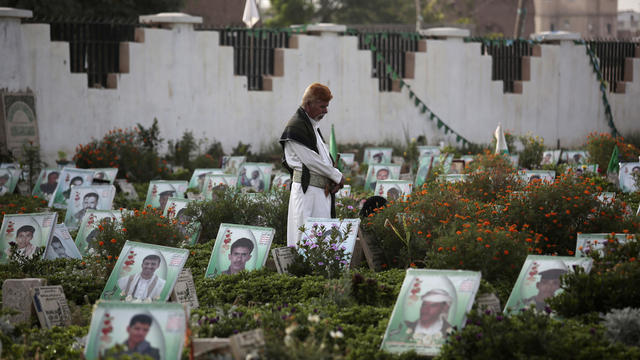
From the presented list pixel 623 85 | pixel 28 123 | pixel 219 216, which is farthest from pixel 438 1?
pixel 219 216

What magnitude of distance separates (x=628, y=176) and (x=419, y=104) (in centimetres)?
857

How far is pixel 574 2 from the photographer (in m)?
53.6

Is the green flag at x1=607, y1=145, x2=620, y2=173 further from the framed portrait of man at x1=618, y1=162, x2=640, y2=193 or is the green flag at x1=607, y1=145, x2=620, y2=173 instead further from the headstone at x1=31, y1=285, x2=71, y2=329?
the headstone at x1=31, y1=285, x2=71, y2=329

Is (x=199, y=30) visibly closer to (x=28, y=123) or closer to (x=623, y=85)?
(x=28, y=123)

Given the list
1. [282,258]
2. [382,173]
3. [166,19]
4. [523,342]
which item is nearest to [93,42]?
[166,19]

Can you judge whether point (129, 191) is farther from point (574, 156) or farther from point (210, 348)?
point (574, 156)

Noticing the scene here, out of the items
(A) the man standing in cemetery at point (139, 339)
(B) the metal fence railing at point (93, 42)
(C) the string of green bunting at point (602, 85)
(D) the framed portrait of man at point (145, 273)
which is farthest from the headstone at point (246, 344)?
(C) the string of green bunting at point (602, 85)

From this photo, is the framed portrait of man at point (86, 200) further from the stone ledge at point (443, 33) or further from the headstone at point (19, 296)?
the stone ledge at point (443, 33)

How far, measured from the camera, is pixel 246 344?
4.32 metres

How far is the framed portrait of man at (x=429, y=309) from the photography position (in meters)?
4.82

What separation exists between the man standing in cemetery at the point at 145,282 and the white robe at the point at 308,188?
5.13 feet

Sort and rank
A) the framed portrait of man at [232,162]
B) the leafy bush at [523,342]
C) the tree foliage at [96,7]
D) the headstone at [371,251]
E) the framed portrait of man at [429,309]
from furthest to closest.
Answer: the tree foliage at [96,7] < the framed portrait of man at [232,162] < the headstone at [371,251] < the framed portrait of man at [429,309] < the leafy bush at [523,342]

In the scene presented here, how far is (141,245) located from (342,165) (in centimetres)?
715

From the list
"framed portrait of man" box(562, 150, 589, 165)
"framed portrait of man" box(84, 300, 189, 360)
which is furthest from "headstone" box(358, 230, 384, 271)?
"framed portrait of man" box(562, 150, 589, 165)
